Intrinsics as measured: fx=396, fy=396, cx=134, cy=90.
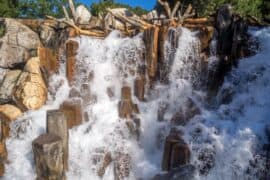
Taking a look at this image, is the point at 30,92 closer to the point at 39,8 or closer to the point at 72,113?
the point at 72,113

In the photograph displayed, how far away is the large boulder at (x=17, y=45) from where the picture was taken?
39.9ft

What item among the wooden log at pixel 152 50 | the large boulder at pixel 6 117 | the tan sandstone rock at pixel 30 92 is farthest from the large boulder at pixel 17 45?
the wooden log at pixel 152 50

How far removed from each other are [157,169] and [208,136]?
137cm

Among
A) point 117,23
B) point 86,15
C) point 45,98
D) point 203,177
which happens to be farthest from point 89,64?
point 86,15

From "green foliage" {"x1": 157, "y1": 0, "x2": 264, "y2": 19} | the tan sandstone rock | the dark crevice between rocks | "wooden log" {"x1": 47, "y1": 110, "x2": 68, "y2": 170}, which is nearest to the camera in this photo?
"wooden log" {"x1": 47, "y1": 110, "x2": 68, "y2": 170}

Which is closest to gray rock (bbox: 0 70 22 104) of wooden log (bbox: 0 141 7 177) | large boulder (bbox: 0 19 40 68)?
large boulder (bbox: 0 19 40 68)

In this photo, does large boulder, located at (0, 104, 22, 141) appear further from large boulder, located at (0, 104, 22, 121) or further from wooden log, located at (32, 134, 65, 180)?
wooden log, located at (32, 134, 65, 180)

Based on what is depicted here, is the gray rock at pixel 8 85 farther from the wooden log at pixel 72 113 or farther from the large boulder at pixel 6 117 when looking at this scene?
the wooden log at pixel 72 113

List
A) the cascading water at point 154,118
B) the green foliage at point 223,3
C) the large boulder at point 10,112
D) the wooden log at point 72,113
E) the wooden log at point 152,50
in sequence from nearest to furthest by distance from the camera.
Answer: the cascading water at point 154,118
the wooden log at point 72,113
the wooden log at point 152,50
the large boulder at point 10,112
the green foliage at point 223,3

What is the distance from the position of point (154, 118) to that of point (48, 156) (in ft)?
9.61

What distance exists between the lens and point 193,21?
10.8 m

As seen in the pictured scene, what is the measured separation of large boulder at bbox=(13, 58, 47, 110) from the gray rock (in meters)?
0.28

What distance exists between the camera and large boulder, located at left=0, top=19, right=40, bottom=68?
12.1m

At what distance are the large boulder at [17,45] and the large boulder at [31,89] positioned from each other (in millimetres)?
1139
